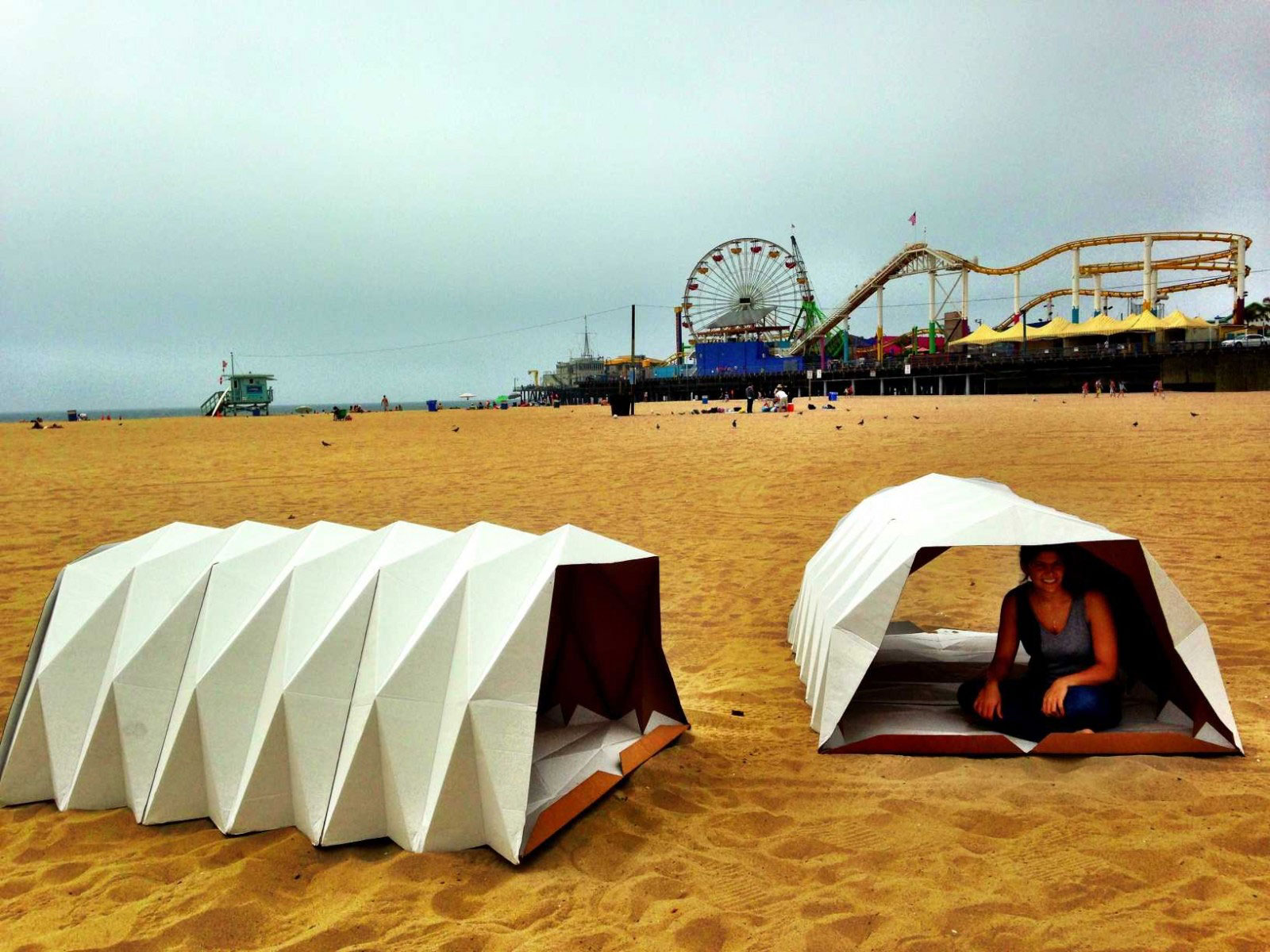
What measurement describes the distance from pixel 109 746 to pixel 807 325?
66.6 meters

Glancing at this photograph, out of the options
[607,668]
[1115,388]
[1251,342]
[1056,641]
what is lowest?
[607,668]

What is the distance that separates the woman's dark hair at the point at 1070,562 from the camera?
12.7ft

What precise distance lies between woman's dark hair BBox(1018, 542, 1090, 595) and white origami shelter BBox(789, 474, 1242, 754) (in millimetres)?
103

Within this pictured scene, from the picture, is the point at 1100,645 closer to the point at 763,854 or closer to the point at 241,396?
the point at 763,854

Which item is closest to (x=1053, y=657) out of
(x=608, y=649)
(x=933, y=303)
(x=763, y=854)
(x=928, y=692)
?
(x=928, y=692)

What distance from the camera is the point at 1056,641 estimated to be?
3.91 meters

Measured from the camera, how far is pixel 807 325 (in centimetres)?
6606

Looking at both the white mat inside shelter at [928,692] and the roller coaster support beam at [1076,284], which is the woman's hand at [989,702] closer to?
the white mat inside shelter at [928,692]

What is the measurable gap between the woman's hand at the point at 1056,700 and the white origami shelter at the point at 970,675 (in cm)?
11

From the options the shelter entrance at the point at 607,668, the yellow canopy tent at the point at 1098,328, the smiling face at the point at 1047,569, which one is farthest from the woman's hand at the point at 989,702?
the yellow canopy tent at the point at 1098,328

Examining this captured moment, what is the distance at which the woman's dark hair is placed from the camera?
12.7ft

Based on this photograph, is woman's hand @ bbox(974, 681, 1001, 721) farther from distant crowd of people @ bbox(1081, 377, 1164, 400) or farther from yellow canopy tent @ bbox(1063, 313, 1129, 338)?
yellow canopy tent @ bbox(1063, 313, 1129, 338)

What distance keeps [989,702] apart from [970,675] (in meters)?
0.98

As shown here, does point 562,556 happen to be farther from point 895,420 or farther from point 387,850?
point 895,420
